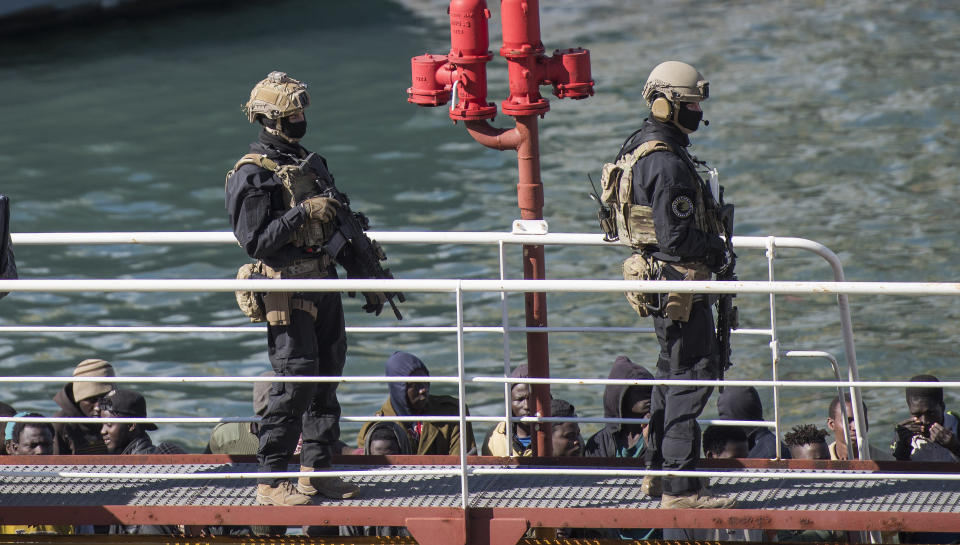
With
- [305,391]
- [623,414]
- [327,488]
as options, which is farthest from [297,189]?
[623,414]

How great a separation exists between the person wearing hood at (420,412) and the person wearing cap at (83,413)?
76.8 inches

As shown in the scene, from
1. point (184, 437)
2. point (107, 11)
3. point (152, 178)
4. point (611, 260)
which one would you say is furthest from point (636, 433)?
point (107, 11)

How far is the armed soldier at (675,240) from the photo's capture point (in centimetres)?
676

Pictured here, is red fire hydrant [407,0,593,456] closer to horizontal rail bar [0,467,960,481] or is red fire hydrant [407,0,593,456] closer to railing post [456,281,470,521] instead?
horizontal rail bar [0,467,960,481]

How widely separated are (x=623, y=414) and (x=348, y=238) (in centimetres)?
330

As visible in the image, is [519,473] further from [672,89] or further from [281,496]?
[672,89]

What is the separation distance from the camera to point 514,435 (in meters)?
9.54

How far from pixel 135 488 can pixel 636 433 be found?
Answer: 358 cm

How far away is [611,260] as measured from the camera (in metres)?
20.7

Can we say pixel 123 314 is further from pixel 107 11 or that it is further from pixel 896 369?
pixel 107 11

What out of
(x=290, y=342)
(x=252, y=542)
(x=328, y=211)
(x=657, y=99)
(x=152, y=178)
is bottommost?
(x=252, y=542)

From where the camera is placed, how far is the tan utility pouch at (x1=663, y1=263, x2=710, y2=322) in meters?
6.80

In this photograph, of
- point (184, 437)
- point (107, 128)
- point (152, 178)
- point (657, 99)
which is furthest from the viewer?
point (107, 128)

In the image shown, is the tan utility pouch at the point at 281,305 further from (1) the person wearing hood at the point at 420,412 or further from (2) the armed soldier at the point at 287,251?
(1) the person wearing hood at the point at 420,412
